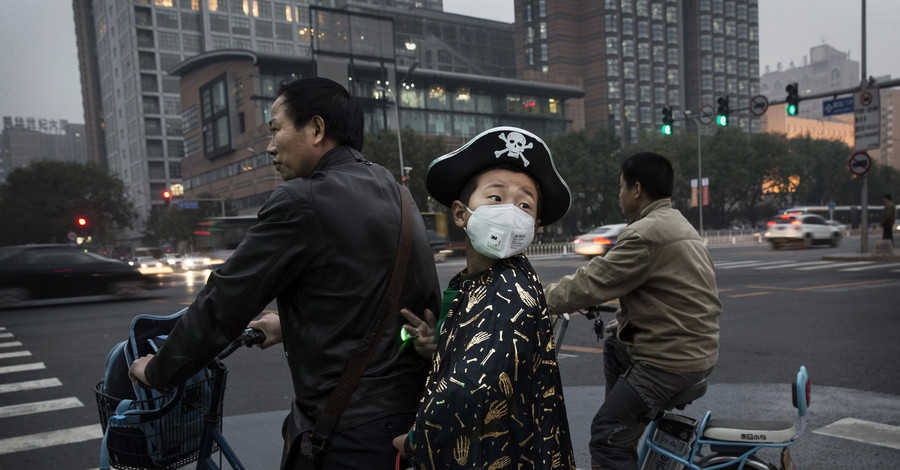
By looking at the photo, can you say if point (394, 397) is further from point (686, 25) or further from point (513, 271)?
point (686, 25)

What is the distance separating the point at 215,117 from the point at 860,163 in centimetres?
6779

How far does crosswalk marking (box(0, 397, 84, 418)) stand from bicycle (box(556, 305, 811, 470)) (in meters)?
5.49

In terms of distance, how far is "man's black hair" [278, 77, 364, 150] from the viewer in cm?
182

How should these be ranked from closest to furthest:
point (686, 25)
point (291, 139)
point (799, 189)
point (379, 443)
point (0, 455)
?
point (379, 443), point (291, 139), point (0, 455), point (799, 189), point (686, 25)

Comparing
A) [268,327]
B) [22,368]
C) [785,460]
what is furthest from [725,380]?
[22,368]

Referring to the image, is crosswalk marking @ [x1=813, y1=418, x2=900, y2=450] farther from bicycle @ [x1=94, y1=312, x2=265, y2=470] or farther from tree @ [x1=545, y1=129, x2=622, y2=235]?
tree @ [x1=545, y1=129, x2=622, y2=235]

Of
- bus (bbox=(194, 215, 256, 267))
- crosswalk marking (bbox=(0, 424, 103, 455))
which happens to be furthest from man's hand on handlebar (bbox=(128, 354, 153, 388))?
bus (bbox=(194, 215, 256, 267))

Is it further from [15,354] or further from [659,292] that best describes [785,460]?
[15,354]

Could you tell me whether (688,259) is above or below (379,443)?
above

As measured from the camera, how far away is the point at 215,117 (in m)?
70.0

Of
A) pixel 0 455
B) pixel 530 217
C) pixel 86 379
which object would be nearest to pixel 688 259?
pixel 530 217

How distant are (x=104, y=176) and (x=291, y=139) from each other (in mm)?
61457

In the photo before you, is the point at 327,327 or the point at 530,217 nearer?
the point at 530,217

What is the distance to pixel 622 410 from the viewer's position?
8.07ft
